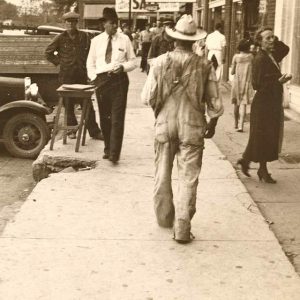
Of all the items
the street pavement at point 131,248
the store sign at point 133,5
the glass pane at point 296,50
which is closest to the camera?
the street pavement at point 131,248

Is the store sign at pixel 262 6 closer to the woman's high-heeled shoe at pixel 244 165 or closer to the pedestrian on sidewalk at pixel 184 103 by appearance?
the woman's high-heeled shoe at pixel 244 165

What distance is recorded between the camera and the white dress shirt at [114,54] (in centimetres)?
823

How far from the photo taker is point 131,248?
210 inches

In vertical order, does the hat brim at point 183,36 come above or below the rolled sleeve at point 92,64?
above

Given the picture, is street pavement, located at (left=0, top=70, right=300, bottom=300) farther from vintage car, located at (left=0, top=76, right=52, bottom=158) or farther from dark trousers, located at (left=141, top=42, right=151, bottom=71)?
dark trousers, located at (left=141, top=42, right=151, bottom=71)

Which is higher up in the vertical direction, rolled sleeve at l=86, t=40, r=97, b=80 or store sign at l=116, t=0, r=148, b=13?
store sign at l=116, t=0, r=148, b=13

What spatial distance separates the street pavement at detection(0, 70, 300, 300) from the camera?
4520mm

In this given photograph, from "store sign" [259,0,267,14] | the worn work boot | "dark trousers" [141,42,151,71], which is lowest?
"dark trousers" [141,42,151,71]

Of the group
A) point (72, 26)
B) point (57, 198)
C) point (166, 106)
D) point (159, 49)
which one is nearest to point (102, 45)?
point (72, 26)

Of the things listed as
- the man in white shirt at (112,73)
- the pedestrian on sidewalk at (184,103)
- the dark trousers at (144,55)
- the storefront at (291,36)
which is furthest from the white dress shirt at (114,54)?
the dark trousers at (144,55)

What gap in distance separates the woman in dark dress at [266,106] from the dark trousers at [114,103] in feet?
5.02

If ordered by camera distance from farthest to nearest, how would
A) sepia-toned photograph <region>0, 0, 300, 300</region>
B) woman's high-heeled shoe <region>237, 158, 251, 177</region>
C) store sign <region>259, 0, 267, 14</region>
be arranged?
store sign <region>259, 0, 267, 14</region>
woman's high-heeled shoe <region>237, 158, 251, 177</region>
sepia-toned photograph <region>0, 0, 300, 300</region>

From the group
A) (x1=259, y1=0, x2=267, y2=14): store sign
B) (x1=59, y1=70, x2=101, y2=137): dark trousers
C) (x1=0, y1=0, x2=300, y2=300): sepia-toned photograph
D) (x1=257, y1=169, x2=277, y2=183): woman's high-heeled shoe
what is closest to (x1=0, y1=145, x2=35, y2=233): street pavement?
(x1=0, y1=0, x2=300, y2=300): sepia-toned photograph

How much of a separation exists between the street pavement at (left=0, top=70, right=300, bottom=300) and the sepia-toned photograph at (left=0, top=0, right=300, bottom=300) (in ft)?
0.05
